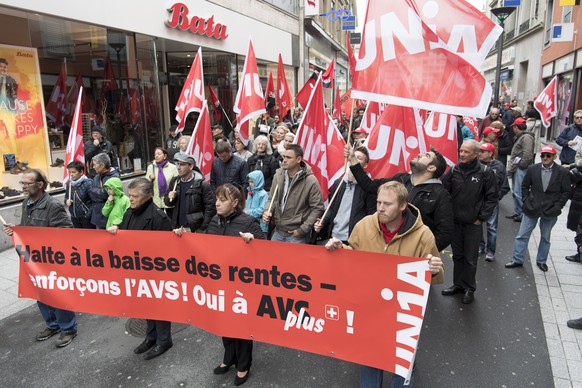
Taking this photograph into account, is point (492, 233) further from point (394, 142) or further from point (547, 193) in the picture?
point (394, 142)

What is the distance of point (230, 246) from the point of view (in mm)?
3398

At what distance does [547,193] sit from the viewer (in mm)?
5633

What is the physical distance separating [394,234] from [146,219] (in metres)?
2.24

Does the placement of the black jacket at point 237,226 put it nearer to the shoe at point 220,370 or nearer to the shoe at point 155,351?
the shoe at point 220,370

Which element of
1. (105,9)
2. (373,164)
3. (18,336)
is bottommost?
(18,336)

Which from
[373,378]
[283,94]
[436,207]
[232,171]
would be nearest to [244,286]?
[373,378]

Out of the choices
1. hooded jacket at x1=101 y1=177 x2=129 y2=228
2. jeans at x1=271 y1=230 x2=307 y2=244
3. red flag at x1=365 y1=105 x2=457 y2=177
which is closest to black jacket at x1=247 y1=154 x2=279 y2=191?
red flag at x1=365 y1=105 x2=457 y2=177

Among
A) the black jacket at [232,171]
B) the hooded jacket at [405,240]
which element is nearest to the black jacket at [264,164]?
the black jacket at [232,171]

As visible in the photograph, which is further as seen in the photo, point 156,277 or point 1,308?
point 1,308

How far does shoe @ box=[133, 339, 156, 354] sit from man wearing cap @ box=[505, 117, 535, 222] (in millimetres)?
6941

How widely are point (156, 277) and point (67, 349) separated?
1.45 m

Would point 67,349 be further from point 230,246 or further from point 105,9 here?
point 105,9

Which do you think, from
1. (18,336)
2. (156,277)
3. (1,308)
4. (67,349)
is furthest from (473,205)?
(1,308)

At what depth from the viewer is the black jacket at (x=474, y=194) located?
490 cm
